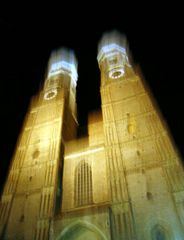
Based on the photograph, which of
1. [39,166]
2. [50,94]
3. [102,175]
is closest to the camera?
[102,175]

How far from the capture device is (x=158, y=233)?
15.2 meters

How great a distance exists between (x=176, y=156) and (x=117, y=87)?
11280 mm

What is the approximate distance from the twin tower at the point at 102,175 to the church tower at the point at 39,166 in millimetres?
82

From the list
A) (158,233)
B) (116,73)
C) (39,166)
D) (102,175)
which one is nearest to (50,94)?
(116,73)

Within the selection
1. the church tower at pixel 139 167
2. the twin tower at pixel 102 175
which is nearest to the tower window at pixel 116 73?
the twin tower at pixel 102 175

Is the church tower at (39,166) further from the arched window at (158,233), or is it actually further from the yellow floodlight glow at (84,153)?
the arched window at (158,233)

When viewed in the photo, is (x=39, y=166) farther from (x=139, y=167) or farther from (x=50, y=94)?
(x=50, y=94)

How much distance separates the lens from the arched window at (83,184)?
19.4 metres

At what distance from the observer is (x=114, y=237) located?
15.4 m

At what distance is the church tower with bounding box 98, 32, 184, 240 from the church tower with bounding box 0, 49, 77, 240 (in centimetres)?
493

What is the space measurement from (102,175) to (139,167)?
11.0 feet

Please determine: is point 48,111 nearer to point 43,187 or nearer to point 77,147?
point 77,147

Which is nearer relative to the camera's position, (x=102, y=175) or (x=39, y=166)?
(x=102, y=175)

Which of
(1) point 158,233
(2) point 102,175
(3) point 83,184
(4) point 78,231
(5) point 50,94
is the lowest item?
(1) point 158,233
